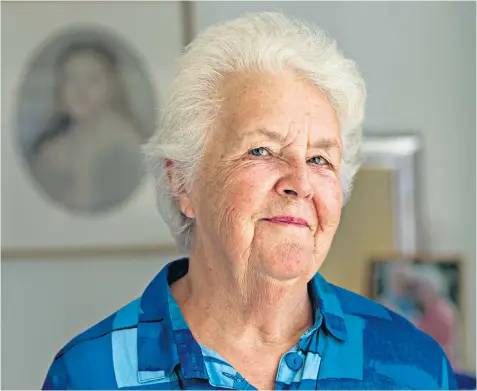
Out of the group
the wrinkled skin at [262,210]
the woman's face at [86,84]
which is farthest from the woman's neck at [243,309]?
the woman's face at [86,84]

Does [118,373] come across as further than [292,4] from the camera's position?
No

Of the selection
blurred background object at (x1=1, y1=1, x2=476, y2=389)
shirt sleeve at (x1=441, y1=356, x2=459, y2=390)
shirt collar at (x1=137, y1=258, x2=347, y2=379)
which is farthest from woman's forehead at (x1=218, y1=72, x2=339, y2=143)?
blurred background object at (x1=1, y1=1, x2=476, y2=389)

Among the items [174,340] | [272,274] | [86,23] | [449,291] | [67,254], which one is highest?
[86,23]

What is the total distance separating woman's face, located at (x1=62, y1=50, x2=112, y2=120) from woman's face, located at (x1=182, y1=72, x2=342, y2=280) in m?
0.94

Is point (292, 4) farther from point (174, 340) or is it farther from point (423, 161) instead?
point (174, 340)

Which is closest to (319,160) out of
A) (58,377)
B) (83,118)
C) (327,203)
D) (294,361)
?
(327,203)

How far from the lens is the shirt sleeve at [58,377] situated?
3.17 feet

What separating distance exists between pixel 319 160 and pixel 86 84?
105cm

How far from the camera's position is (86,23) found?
183 cm

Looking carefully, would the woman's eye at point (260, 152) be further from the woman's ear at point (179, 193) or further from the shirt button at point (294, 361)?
the shirt button at point (294, 361)

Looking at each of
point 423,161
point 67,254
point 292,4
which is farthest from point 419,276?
point 67,254

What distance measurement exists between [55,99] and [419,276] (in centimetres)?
109

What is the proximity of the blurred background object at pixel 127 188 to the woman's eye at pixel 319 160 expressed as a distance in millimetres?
885

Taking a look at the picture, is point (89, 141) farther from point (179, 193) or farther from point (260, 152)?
point (260, 152)
